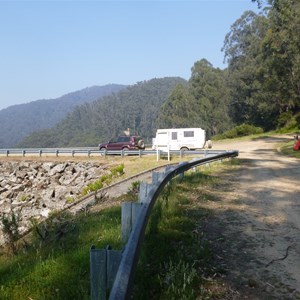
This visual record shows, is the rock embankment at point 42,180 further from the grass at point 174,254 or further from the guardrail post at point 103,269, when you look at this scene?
the guardrail post at point 103,269

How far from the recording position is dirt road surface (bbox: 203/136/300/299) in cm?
445

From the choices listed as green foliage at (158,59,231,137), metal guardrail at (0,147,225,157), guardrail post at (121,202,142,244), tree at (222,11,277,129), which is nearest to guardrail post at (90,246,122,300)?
guardrail post at (121,202,142,244)

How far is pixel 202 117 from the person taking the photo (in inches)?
4222

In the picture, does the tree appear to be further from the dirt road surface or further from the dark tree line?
the dirt road surface

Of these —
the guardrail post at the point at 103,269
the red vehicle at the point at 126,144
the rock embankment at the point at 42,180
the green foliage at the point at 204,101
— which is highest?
the green foliage at the point at 204,101

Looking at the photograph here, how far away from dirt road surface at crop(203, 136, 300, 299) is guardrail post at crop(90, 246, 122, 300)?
148 centimetres

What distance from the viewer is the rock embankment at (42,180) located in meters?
26.5

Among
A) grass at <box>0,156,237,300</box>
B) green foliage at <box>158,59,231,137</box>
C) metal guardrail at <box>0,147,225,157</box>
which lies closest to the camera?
grass at <box>0,156,237,300</box>

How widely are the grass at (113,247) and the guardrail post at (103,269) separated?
2.47ft

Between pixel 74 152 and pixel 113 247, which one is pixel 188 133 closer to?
pixel 74 152

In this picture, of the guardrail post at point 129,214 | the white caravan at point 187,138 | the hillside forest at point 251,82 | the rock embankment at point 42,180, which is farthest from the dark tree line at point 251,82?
the guardrail post at point 129,214

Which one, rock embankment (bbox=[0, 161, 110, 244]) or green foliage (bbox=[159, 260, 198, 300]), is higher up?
green foliage (bbox=[159, 260, 198, 300])

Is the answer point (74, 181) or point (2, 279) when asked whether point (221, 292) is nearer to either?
point (2, 279)

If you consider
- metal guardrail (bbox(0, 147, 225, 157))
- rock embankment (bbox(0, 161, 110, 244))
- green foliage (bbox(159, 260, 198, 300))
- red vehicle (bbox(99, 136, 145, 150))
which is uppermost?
green foliage (bbox(159, 260, 198, 300))
